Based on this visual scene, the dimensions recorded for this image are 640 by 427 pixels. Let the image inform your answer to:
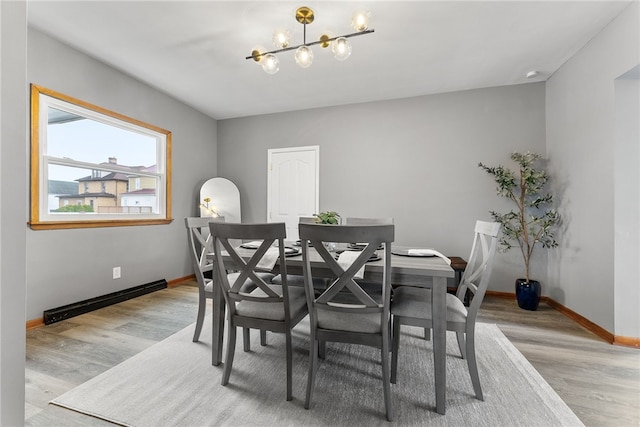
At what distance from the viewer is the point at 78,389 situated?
1643 mm

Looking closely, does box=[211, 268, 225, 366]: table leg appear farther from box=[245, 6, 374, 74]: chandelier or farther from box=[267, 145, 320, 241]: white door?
box=[267, 145, 320, 241]: white door

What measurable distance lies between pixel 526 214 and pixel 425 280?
266 centimetres

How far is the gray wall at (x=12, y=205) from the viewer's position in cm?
77

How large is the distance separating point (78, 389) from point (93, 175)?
227 centimetres

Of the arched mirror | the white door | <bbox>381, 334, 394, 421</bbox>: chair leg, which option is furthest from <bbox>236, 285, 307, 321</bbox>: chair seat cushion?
the arched mirror

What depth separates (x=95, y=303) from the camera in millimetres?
2893

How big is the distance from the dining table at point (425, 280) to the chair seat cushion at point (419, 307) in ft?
0.43

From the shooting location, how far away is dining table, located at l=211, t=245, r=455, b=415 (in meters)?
1.49

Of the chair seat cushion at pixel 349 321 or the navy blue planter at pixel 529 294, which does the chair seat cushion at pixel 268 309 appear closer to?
the chair seat cushion at pixel 349 321

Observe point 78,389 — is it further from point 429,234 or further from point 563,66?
point 563,66

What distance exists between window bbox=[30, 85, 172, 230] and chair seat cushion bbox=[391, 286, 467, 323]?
3.16 meters

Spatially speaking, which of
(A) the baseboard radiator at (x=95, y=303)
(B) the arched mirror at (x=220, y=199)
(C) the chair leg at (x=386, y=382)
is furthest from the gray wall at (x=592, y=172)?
(A) the baseboard radiator at (x=95, y=303)

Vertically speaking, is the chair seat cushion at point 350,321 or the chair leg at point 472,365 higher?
the chair seat cushion at point 350,321

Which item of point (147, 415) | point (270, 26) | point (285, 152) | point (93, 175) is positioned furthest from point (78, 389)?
point (285, 152)
